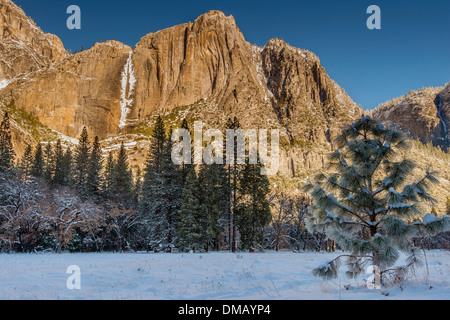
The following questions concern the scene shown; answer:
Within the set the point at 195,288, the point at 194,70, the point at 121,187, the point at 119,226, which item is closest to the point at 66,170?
the point at 121,187

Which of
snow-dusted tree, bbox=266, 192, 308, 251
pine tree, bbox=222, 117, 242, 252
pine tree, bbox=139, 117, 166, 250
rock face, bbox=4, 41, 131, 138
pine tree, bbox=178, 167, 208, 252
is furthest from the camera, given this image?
rock face, bbox=4, 41, 131, 138

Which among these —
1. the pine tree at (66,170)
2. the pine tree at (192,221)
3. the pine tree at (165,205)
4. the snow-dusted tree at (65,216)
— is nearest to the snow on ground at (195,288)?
the pine tree at (192,221)

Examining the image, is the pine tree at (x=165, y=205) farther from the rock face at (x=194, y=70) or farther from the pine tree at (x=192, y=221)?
the rock face at (x=194, y=70)

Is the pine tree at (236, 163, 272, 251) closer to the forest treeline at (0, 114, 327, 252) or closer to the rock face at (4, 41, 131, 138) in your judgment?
the forest treeline at (0, 114, 327, 252)

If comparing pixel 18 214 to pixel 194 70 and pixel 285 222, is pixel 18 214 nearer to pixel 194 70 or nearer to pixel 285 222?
pixel 285 222

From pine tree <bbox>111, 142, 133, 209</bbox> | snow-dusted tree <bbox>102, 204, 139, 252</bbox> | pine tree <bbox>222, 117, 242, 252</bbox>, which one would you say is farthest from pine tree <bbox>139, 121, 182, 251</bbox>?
pine tree <bbox>222, 117, 242, 252</bbox>
